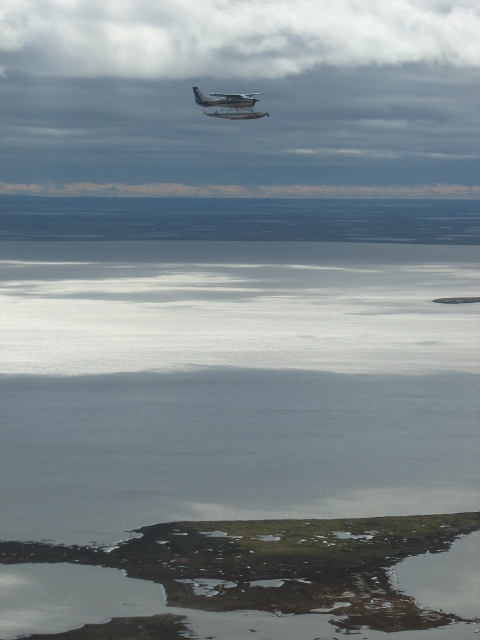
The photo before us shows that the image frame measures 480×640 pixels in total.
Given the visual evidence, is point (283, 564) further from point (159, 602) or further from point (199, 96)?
point (199, 96)

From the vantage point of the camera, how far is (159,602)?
2102 cm

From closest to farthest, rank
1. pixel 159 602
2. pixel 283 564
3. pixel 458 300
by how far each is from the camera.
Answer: pixel 159 602
pixel 283 564
pixel 458 300

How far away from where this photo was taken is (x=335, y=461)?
3153cm

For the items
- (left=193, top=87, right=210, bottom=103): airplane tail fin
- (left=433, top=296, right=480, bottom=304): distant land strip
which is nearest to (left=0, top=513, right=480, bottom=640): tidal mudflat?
(left=433, top=296, right=480, bottom=304): distant land strip

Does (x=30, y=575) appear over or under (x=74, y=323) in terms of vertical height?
under

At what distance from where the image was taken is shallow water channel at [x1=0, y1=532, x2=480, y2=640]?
64.8 feet

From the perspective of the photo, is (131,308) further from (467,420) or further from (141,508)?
(141,508)

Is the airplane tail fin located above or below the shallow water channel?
above

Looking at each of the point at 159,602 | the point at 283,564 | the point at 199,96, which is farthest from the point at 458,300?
the point at 159,602

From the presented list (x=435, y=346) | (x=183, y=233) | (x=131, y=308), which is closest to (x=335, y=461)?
(x=435, y=346)

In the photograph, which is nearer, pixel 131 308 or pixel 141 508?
pixel 141 508

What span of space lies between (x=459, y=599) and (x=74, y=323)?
138ft

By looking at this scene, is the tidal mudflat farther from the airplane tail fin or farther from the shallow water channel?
the airplane tail fin

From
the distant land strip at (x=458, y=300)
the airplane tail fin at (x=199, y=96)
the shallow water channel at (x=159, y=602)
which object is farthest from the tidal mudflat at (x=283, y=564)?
the airplane tail fin at (x=199, y=96)
